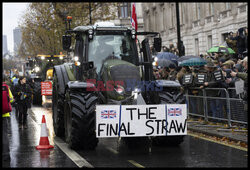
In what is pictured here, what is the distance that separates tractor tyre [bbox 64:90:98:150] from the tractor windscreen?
0.98m

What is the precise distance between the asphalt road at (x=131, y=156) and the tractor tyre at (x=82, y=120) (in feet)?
0.69

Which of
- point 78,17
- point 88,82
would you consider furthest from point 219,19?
point 88,82

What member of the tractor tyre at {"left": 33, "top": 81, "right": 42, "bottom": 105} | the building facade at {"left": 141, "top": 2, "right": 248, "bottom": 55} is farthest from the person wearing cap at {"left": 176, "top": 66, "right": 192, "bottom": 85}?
the building facade at {"left": 141, "top": 2, "right": 248, "bottom": 55}

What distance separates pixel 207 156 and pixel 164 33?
43.2 m

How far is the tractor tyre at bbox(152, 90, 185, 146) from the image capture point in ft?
36.1

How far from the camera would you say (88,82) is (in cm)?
1137

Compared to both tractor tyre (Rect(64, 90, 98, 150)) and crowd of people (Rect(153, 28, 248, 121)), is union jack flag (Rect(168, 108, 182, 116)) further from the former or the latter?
crowd of people (Rect(153, 28, 248, 121))

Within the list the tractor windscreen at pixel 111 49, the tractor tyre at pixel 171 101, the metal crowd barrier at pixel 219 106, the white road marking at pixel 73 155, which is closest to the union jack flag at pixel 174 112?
the tractor tyre at pixel 171 101

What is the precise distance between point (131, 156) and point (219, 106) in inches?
196

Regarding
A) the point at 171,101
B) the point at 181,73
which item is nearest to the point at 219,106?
the point at 181,73

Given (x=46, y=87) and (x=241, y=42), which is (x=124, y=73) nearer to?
(x=241, y=42)

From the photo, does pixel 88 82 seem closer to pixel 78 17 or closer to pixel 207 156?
pixel 207 156

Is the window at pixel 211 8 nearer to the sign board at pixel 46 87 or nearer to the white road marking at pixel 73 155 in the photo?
the sign board at pixel 46 87

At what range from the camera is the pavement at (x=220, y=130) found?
11884mm
